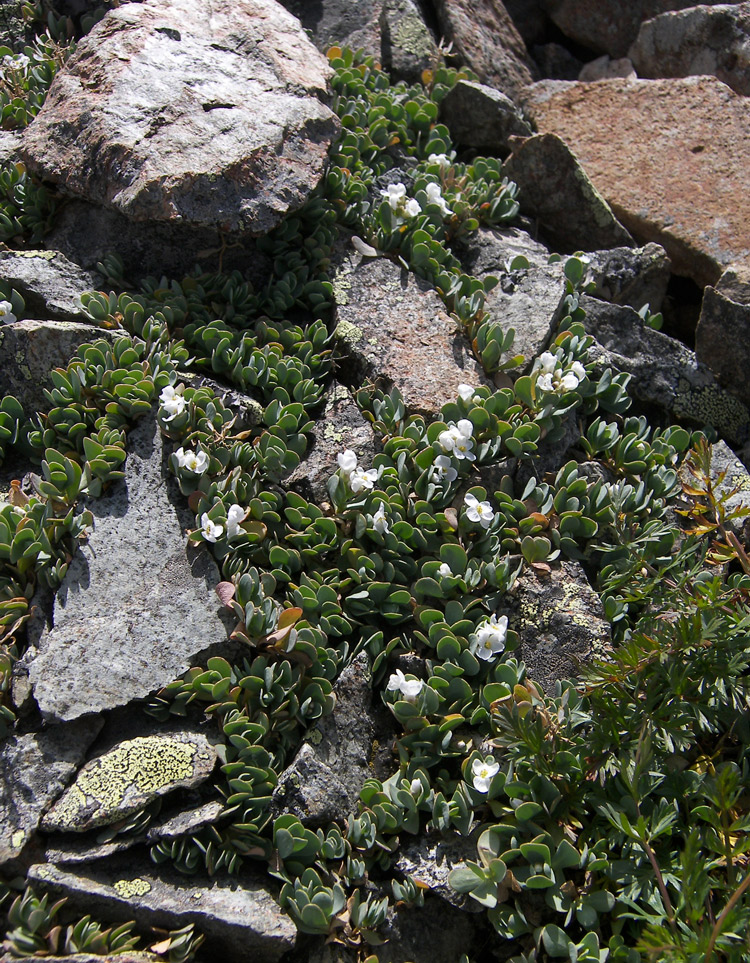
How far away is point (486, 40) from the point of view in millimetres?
7113

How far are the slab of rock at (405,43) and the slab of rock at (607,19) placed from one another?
1.72 meters

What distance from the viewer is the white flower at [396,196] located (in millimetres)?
5434

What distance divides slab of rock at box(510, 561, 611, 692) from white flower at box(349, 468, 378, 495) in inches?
38.1

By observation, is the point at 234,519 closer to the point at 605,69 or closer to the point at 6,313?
the point at 6,313

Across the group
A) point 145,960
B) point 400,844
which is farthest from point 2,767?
point 400,844

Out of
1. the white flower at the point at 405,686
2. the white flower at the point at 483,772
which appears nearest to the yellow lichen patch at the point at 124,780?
the white flower at the point at 405,686

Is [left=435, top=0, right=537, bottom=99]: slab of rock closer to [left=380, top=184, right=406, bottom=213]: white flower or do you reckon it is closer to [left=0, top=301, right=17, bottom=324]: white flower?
[left=380, top=184, right=406, bottom=213]: white flower

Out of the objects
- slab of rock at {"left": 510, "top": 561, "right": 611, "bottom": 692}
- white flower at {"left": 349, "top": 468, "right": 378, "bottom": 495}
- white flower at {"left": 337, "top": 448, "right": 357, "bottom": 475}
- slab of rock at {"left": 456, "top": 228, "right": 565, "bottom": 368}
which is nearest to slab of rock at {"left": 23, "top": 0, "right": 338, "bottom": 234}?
slab of rock at {"left": 456, "top": 228, "right": 565, "bottom": 368}

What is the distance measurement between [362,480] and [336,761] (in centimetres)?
144

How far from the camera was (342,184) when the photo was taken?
5.50 meters

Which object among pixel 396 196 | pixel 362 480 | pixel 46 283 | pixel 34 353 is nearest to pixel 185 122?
pixel 46 283

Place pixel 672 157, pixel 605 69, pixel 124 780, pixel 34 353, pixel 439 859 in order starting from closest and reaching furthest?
pixel 124 780 → pixel 439 859 → pixel 34 353 → pixel 672 157 → pixel 605 69

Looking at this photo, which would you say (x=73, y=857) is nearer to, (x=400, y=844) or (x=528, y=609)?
(x=400, y=844)

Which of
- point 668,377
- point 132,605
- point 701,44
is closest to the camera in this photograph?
point 132,605
